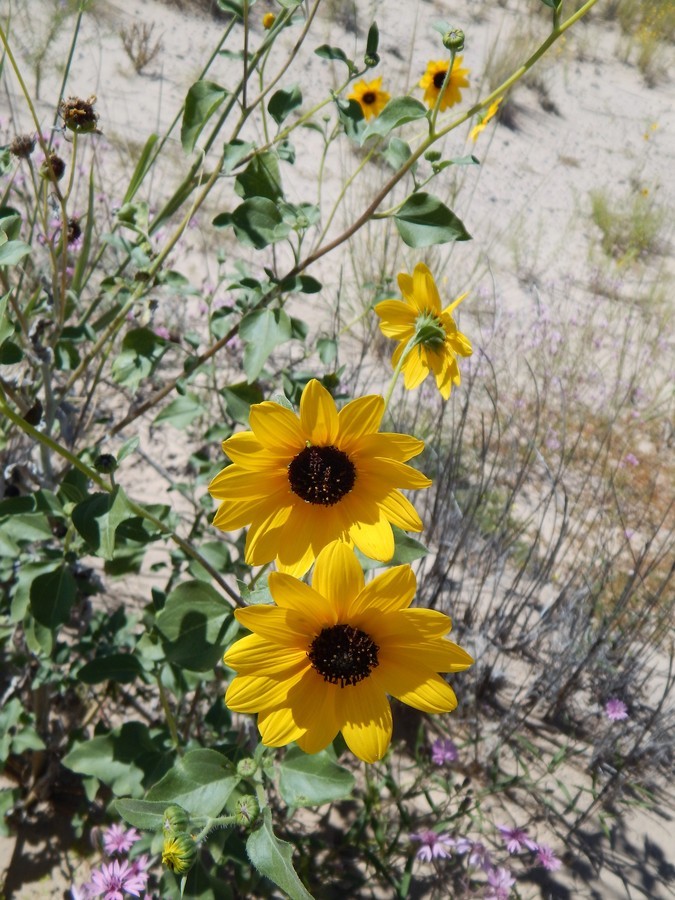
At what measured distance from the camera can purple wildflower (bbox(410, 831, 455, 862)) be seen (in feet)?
4.61

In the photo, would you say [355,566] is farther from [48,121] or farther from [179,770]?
[48,121]

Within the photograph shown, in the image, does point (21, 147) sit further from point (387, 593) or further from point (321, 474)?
point (387, 593)

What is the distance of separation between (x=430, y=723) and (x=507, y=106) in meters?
6.24

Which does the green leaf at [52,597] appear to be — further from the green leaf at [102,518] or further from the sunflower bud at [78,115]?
the sunflower bud at [78,115]

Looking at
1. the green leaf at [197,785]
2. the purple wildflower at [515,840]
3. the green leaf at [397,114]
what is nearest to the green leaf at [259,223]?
the green leaf at [397,114]

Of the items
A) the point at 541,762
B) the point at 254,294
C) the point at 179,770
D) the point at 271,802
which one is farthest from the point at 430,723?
the point at 254,294

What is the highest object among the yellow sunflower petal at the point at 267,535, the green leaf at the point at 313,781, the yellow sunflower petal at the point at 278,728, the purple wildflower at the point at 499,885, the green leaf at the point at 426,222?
the green leaf at the point at 426,222

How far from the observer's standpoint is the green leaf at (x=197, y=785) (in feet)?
2.84

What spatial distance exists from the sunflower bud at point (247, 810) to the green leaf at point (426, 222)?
75cm

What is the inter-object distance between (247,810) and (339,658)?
8.8 inches

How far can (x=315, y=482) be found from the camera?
0.88 m

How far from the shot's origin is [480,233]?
4918mm

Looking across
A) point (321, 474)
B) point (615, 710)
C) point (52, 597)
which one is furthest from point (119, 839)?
point (615, 710)

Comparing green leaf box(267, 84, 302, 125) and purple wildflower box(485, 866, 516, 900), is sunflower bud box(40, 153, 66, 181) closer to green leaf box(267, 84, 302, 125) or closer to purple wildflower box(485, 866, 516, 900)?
green leaf box(267, 84, 302, 125)
